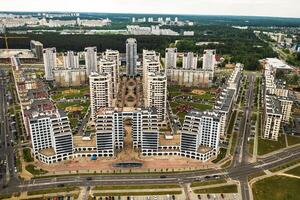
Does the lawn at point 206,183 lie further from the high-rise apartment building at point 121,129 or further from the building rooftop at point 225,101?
the building rooftop at point 225,101

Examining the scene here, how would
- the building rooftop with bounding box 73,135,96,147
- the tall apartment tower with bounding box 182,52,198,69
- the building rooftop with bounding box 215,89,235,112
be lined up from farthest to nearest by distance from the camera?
the tall apartment tower with bounding box 182,52,198,69 < the building rooftop with bounding box 215,89,235,112 < the building rooftop with bounding box 73,135,96,147

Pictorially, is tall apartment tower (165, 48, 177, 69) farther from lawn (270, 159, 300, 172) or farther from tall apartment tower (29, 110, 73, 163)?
lawn (270, 159, 300, 172)

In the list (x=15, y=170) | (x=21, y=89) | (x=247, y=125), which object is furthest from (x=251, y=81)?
(x=15, y=170)

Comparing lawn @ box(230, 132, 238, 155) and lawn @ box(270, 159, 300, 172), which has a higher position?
lawn @ box(230, 132, 238, 155)

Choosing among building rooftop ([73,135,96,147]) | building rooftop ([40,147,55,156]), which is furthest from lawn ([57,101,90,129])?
building rooftop ([40,147,55,156])

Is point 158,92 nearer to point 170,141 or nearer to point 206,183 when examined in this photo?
point 170,141

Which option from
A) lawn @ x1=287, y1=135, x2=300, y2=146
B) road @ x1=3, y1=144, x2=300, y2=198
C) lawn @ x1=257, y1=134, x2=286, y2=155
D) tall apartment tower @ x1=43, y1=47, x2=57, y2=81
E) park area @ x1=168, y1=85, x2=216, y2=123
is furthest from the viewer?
tall apartment tower @ x1=43, y1=47, x2=57, y2=81

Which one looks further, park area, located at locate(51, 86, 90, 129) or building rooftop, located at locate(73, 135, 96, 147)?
park area, located at locate(51, 86, 90, 129)
